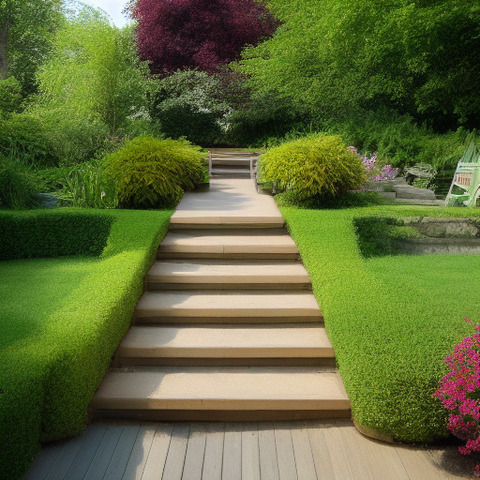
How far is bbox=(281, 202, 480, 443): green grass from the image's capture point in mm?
3424

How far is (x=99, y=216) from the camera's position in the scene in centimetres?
635

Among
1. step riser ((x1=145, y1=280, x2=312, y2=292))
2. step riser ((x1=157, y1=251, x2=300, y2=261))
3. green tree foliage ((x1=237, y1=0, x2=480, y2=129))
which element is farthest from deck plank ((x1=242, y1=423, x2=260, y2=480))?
green tree foliage ((x1=237, y1=0, x2=480, y2=129))

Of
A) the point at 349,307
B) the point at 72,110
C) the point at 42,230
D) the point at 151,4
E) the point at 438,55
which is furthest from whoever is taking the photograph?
the point at 151,4

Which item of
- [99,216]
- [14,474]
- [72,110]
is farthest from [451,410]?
[72,110]

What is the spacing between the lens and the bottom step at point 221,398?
146 inches

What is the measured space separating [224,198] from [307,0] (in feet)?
22.7

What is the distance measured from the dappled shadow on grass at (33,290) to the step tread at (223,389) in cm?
73

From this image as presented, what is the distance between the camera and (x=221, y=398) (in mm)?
3717

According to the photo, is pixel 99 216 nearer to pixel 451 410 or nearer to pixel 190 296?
pixel 190 296

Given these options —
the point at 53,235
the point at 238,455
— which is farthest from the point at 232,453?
the point at 53,235

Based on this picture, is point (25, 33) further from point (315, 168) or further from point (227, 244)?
point (227, 244)

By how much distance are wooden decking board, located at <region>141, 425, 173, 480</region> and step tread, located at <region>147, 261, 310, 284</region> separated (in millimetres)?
1820

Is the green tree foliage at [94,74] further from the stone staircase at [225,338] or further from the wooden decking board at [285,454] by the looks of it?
the wooden decking board at [285,454]


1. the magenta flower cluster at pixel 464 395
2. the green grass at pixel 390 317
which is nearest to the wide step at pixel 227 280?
the green grass at pixel 390 317
